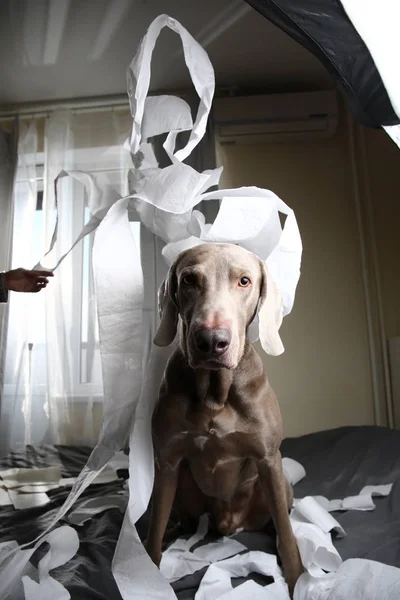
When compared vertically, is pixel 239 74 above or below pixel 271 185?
above

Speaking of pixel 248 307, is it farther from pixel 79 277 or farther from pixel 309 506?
pixel 79 277

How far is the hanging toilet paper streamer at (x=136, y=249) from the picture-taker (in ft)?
2.97

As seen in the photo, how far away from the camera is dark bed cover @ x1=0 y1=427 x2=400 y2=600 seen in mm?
966

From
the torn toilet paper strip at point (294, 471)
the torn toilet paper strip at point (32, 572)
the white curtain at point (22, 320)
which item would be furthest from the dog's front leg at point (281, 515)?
the white curtain at point (22, 320)

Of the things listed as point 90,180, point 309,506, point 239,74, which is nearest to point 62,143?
point 239,74

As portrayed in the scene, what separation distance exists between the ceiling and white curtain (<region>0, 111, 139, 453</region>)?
249mm

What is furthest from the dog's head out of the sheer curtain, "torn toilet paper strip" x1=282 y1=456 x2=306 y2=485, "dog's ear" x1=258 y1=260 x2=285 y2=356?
the sheer curtain

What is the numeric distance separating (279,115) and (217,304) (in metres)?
2.24

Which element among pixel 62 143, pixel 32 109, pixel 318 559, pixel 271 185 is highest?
pixel 32 109

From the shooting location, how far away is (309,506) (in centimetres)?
118

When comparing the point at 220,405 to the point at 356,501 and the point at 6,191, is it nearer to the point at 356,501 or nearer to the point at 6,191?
the point at 356,501

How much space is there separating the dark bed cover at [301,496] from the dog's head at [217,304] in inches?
18.7

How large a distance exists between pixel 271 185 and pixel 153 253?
83 centimetres

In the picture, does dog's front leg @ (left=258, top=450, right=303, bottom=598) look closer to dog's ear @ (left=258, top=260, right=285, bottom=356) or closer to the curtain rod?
dog's ear @ (left=258, top=260, right=285, bottom=356)
